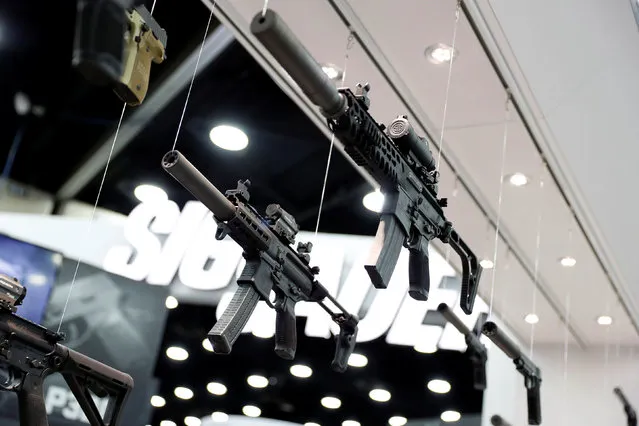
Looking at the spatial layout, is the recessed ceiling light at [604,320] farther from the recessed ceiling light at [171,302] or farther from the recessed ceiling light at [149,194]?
the recessed ceiling light at [149,194]

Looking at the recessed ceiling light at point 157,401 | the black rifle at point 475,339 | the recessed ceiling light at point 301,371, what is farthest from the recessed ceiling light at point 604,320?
the recessed ceiling light at point 157,401

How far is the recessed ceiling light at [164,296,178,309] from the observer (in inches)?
213

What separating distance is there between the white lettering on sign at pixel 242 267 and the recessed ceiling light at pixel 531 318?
3.28ft

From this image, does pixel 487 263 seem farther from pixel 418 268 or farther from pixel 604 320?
pixel 418 268

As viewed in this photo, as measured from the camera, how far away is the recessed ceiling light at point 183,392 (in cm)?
534

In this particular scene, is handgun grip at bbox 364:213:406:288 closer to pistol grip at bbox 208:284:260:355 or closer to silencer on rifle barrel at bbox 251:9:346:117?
pistol grip at bbox 208:284:260:355

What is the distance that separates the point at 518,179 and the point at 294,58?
3669mm

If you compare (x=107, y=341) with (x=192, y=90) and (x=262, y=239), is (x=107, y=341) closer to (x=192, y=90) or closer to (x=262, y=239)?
(x=192, y=90)

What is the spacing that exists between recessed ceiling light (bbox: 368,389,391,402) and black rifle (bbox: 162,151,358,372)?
2978 millimetres

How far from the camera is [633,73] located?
458cm

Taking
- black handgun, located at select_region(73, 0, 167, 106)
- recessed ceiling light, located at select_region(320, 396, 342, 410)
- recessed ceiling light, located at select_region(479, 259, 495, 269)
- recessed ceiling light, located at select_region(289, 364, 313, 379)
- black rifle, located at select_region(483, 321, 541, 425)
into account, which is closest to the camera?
black handgun, located at select_region(73, 0, 167, 106)

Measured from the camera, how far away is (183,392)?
5367mm

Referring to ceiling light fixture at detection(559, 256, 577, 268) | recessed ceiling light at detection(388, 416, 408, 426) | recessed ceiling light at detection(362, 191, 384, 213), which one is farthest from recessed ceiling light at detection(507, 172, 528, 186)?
recessed ceiling light at detection(388, 416, 408, 426)

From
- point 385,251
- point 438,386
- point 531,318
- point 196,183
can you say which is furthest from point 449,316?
point 531,318
